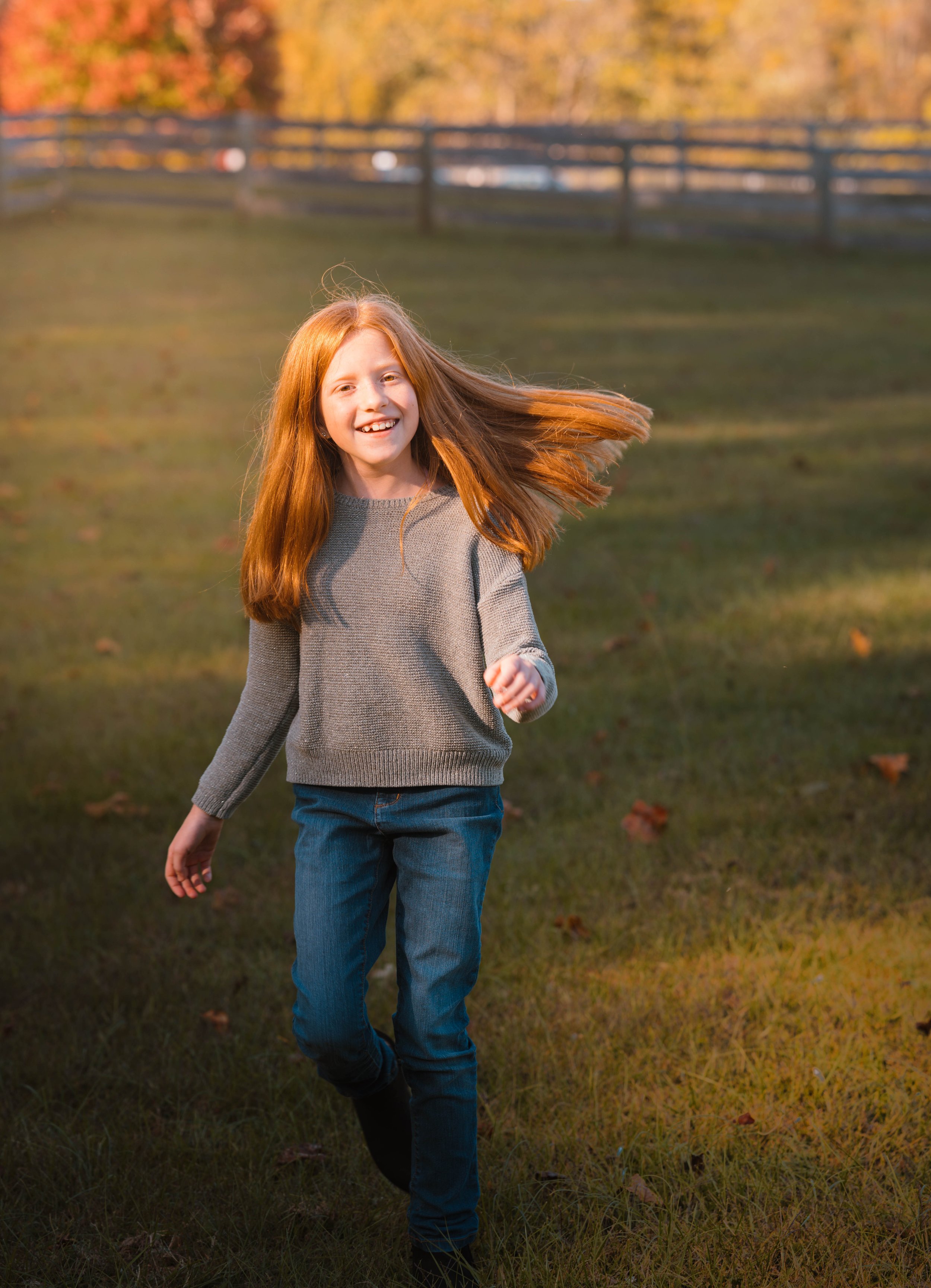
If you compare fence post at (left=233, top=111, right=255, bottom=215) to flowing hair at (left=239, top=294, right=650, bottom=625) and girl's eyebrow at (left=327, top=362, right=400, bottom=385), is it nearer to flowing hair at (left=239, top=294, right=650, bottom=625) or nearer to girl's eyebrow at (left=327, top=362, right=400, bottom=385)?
flowing hair at (left=239, top=294, right=650, bottom=625)

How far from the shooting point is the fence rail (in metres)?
20.4

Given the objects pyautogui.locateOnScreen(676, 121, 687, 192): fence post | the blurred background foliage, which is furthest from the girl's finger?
the blurred background foliage

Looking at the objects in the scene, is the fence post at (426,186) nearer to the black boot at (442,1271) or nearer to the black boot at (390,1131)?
the black boot at (390,1131)

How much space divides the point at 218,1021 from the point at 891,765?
2.43m

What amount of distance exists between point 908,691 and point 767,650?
0.68m

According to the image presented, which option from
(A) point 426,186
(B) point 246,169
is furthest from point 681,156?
(B) point 246,169

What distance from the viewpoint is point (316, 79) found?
222 feet

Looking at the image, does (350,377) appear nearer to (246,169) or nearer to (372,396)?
(372,396)

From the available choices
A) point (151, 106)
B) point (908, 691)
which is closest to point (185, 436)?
point (908, 691)

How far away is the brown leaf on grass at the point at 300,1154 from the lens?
2916mm

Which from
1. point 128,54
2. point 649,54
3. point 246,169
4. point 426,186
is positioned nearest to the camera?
point 426,186

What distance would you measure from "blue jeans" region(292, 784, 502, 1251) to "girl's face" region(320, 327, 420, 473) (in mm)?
641

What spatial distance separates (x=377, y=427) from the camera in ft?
8.38

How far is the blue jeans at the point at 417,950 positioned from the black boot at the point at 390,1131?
18cm
